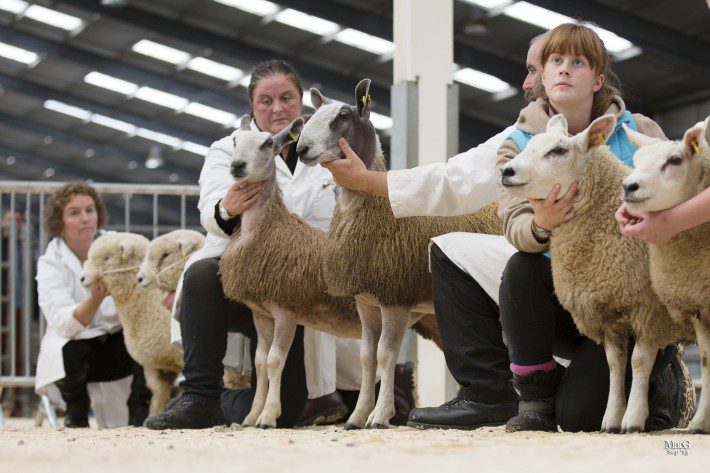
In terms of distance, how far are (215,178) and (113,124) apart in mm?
16106

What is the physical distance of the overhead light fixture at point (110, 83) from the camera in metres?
17.3

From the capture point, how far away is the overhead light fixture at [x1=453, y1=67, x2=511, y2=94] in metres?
14.2

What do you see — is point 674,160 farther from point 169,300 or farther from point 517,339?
point 169,300

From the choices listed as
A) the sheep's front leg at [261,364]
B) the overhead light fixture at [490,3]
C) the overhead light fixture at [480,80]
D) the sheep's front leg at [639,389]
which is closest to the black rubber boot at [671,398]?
the sheep's front leg at [639,389]

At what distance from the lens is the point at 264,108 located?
4598 mm

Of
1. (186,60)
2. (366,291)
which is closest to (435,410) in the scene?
(366,291)

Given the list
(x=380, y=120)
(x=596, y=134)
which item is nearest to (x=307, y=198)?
(x=596, y=134)

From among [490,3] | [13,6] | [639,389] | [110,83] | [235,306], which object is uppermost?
[13,6]

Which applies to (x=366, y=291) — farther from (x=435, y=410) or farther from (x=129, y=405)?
(x=129, y=405)

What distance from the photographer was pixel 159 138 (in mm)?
20656

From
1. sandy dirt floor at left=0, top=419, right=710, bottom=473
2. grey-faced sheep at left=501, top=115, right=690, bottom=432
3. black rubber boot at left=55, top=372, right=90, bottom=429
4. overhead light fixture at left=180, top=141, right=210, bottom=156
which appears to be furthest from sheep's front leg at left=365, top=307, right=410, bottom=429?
overhead light fixture at left=180, top=141, right=210, bottom=156

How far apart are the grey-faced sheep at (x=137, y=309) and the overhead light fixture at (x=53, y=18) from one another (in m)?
9.81

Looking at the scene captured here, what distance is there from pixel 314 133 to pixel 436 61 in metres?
2.19

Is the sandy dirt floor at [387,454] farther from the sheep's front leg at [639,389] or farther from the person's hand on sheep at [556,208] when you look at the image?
the person's hand on sheep at [556,208]
